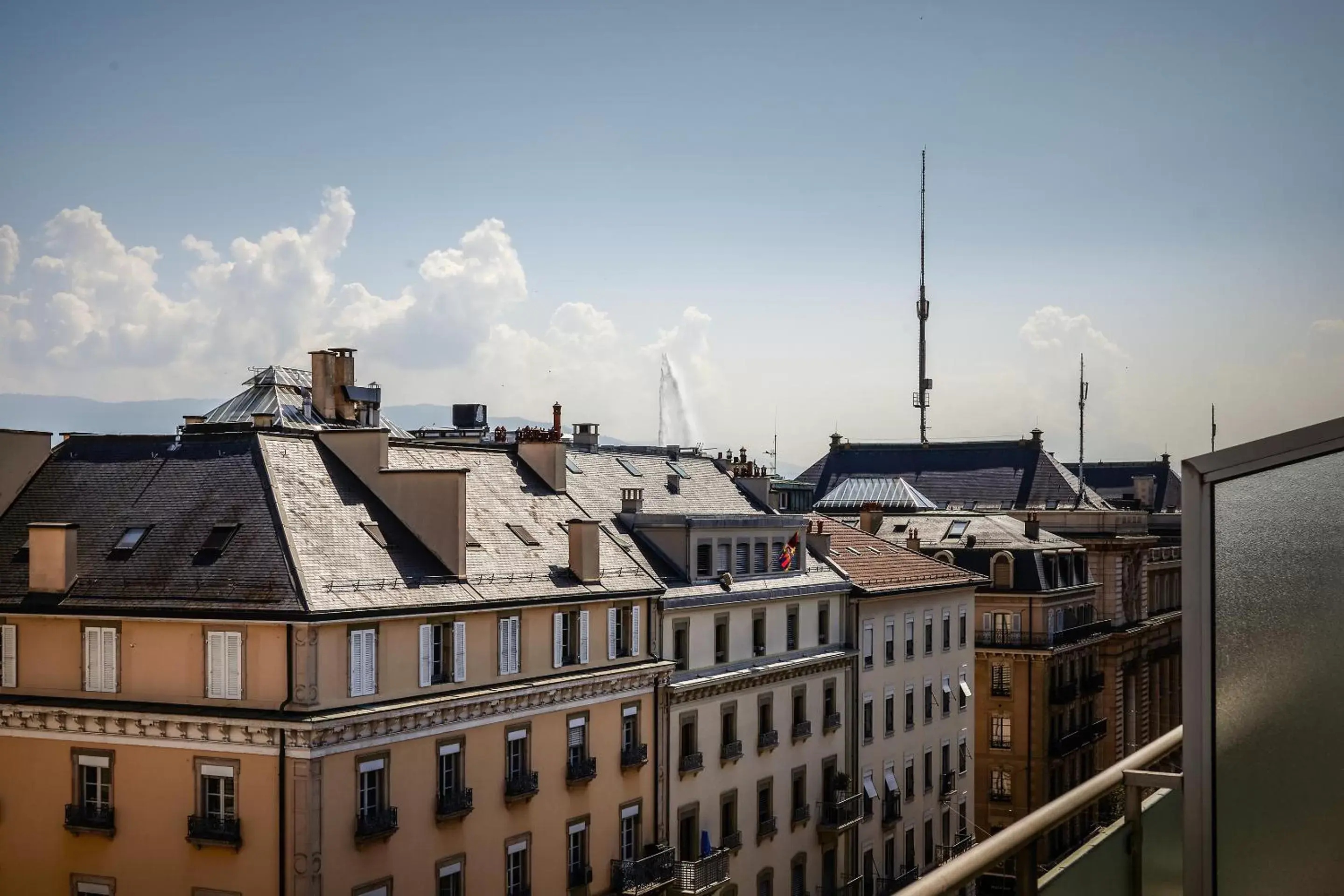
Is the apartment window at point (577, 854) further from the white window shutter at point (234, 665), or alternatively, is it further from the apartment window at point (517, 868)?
the white window shutter at point (234, 665)

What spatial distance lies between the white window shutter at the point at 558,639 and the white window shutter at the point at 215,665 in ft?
32.8

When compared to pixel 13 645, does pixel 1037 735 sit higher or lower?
lower

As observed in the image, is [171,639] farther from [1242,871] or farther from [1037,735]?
[1037,735]

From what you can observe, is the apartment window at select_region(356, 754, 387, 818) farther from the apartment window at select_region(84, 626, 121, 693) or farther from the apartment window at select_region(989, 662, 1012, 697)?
the apartment window at select_region(989, 662, 1012, 697)

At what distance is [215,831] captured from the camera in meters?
32.0

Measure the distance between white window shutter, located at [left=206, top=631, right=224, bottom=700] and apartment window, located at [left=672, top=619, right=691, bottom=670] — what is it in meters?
17.1

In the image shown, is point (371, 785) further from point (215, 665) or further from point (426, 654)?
point (215, 665)

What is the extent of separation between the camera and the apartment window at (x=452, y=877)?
35562mm

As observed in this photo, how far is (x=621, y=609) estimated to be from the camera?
144 ft

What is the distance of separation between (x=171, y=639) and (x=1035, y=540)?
54914 mm

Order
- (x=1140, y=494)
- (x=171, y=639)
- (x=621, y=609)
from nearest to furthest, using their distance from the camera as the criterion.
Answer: (x=171, y=639) → (x=621, y=609) → (x=1140, y=494)

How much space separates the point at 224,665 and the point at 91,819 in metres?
4.83

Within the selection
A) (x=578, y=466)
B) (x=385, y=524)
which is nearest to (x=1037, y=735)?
(x=578, y=466)

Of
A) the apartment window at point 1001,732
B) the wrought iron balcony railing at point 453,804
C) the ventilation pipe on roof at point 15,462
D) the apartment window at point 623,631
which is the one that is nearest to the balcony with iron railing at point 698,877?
the apartment window at point 623,631
